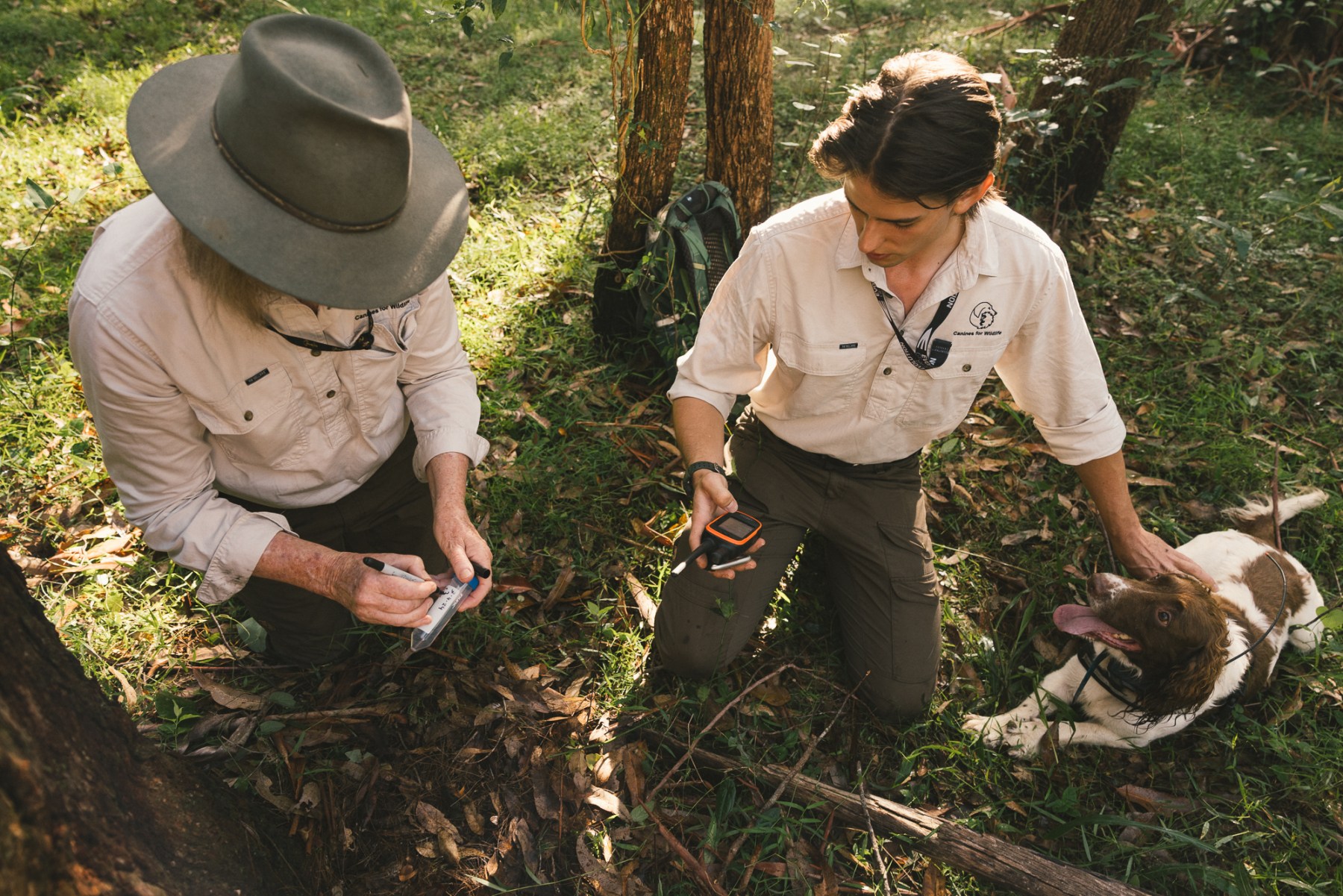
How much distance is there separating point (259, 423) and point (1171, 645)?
9.42 ft

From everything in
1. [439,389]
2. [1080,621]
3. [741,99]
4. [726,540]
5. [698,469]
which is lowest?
[1080,621]

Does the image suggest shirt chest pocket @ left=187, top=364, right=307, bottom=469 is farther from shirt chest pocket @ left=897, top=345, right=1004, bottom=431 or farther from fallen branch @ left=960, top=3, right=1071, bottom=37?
fallen branch @ left=960, top=3, right=1071, bottom=37

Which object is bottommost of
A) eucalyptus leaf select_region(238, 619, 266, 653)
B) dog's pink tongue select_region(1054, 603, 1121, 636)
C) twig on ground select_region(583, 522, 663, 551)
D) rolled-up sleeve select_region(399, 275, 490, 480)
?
twig on ground select_region(583, 522, 663, 551)

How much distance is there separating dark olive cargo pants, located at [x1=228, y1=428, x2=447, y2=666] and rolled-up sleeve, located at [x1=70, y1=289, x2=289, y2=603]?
37 cm

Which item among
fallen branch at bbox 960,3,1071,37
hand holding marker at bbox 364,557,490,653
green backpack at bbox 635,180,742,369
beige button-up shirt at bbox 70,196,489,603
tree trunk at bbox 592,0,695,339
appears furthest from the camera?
fallen branch at bbox 960,3,1071,37

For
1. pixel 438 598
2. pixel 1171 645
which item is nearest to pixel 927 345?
pixel 1171 645

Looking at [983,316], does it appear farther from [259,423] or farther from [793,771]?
[259,423]

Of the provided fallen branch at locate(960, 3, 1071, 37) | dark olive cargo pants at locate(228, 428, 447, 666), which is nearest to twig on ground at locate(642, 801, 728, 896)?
dark olive cargo pants at locate(228, 428, 447, 666)

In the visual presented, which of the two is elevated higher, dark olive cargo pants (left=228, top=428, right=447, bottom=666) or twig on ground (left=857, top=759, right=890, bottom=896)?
dark olive cargo pants (left=228, top=428, right=447, bottom=666)

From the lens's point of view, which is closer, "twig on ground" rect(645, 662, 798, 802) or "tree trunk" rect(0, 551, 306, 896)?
"tree trunk" rect(0, 551, 306, 896)

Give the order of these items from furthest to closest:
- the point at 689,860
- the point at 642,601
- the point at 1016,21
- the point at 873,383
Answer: the point at 1016,21 < the point at 642,601 < the point at 873,383 < the point at 689,860

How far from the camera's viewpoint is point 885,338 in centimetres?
256

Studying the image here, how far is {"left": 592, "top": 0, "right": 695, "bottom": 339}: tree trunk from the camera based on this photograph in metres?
3.41

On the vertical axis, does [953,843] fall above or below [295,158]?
below
